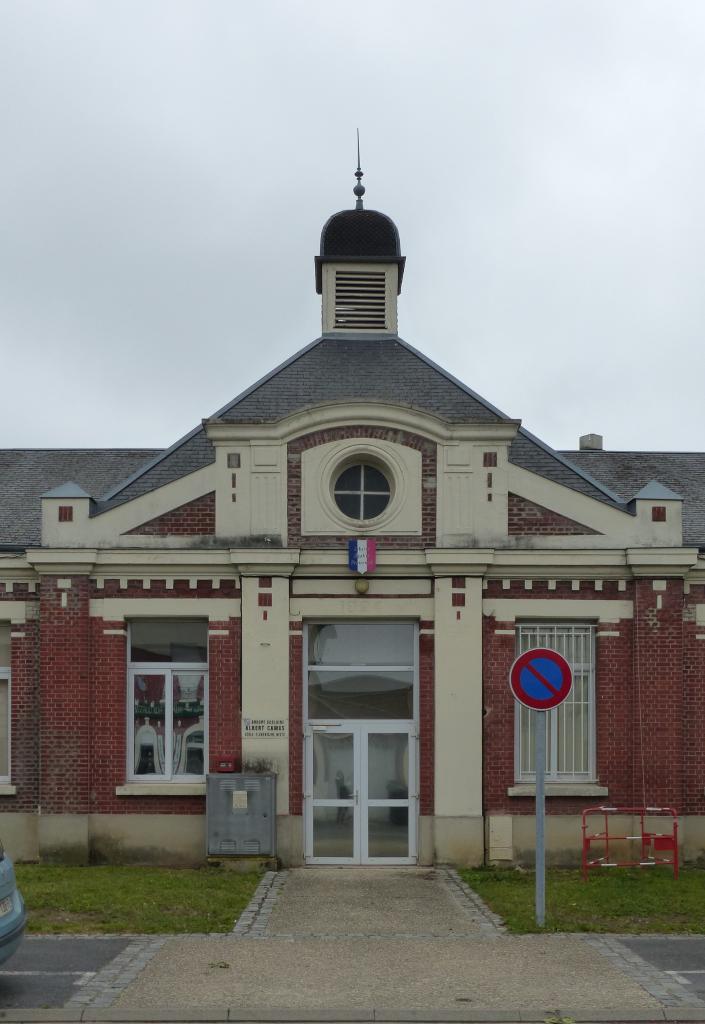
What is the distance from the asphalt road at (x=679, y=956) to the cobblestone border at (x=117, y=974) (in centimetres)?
449

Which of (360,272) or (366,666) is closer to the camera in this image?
(366,666)

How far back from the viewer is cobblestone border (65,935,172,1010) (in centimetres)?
977

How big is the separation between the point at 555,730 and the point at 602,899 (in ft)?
12.1

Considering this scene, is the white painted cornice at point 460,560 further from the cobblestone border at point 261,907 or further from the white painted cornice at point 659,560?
the cobblestone border at point 261,907

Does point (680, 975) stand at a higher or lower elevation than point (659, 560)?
lower

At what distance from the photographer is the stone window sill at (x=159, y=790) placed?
17.2 metres

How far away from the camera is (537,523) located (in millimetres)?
17500

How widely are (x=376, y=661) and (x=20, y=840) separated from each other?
5566 millimetres

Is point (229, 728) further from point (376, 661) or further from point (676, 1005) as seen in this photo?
point (676, 1005)

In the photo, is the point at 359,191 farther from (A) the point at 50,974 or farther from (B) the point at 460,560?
(A) the point at 50,974

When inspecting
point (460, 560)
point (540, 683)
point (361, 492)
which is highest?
point (361, 492)

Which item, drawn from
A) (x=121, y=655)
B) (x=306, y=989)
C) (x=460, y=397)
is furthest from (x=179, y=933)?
(x=460, y=397)

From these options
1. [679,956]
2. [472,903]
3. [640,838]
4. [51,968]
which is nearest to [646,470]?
[640,838]

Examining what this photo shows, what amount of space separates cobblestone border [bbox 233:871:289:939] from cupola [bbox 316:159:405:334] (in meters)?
8.47
